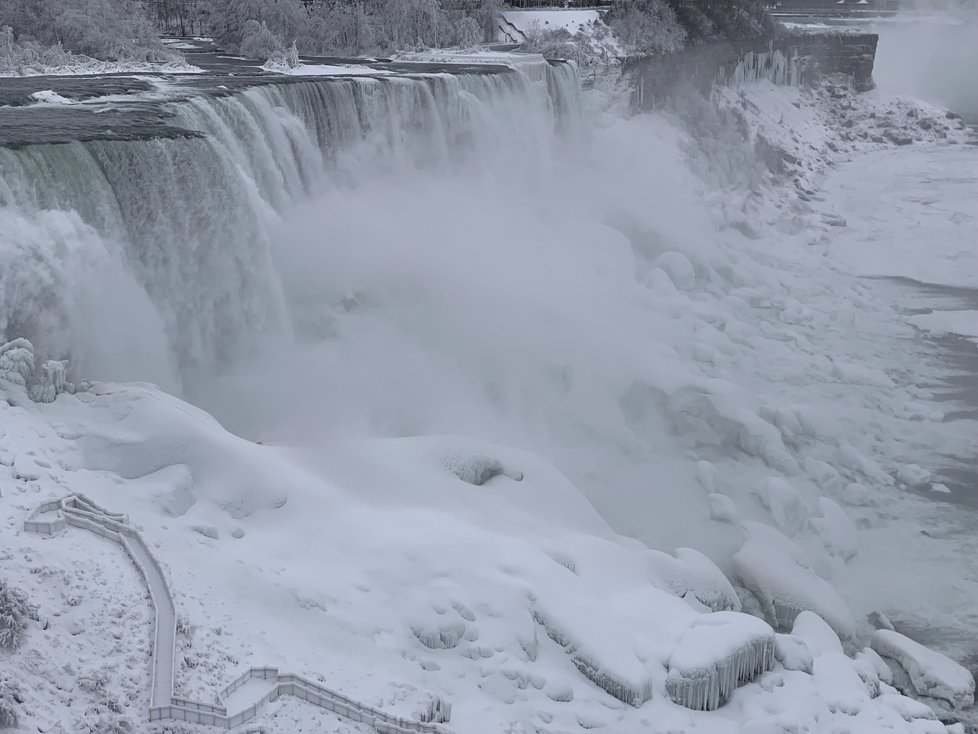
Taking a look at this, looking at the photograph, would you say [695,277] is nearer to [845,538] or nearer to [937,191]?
[845,538]

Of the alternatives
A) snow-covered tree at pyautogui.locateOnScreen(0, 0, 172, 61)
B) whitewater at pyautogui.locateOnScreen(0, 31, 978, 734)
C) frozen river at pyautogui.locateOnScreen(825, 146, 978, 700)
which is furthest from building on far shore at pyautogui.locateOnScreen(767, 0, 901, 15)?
snow-covered tree at pyautogui.locateOnScreen(0, 0, 172, 61)

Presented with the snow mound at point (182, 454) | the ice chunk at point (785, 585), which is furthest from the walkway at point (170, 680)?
the ice chunk at point (785, 585)

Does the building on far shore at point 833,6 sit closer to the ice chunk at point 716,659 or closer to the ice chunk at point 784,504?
the ice chunk at point 784,504

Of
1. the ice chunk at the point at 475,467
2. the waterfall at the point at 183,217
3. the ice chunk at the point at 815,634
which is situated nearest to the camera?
the ice chunk at the point at 815,634

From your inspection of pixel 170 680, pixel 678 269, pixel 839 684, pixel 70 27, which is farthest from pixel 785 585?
pixel 70 27

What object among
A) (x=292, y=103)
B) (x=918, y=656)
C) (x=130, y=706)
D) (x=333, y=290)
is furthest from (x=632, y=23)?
(x=130, y=706)

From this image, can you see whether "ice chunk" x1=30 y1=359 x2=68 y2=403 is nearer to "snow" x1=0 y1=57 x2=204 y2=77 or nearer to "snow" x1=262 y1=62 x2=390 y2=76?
"snow" x1=0 y1=57 x2=204 y2=77
